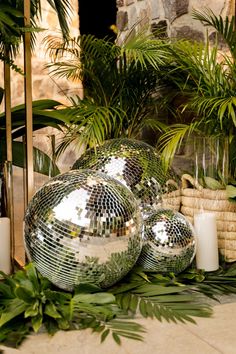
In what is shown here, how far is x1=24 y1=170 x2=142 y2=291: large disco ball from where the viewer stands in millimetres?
1307

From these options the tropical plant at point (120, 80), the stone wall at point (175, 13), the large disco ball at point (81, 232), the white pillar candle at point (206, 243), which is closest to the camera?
the large disco ball at point (81, 232)

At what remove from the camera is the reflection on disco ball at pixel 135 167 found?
166cm

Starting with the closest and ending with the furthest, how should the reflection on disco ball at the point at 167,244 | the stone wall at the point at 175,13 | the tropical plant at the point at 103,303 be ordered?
1. the tropical plant at the point at 103,303
2. the reflection on disco ball at the point at 167,244
3. the stone wall at the point at 175,13

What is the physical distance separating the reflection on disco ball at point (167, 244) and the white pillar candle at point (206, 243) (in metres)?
0.07

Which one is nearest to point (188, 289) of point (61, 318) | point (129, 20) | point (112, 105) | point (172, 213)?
point (172, 213)

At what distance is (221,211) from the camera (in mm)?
1702

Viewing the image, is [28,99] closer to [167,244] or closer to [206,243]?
[167,244]

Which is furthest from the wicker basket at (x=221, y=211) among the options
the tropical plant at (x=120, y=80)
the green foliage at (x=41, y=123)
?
the green foliage at (x=41, y=123)

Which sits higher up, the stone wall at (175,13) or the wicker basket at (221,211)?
the stone wall at (175,13)

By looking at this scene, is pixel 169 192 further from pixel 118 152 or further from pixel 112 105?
pixel 112 105

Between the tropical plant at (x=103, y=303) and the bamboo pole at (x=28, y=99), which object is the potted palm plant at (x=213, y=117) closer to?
the tropical plant at (x=103, y=303)

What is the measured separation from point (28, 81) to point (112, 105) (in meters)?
0.59

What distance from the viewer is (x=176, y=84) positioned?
6.69 ft

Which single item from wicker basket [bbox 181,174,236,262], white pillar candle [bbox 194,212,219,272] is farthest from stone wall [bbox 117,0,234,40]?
white pillar candle [bbox 194,212,219,272]
